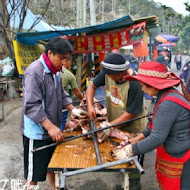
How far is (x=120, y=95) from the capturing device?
9.89 feet

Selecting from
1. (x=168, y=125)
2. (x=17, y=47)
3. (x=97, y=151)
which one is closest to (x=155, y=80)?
(x=168, y=125)

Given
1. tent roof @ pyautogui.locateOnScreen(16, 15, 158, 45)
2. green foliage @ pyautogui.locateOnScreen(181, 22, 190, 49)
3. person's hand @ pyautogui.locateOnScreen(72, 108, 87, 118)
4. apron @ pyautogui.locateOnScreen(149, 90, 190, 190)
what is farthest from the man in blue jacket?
green foliage @ pyautogui.locateOnScreen(181, 22, 190, 49)

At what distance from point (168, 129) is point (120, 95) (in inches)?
46.7

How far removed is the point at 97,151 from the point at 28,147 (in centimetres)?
94

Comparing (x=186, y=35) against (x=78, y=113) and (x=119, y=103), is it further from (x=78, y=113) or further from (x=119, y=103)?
(x=78, y=113)

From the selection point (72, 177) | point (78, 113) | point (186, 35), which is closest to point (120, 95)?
point (78, 113)

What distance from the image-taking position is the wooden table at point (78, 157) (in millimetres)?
1992

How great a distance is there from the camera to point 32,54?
26.4ft

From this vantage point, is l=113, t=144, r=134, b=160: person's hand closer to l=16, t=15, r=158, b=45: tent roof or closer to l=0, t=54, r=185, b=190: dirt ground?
l=0, t=54, r=185, b=190: dirt ground

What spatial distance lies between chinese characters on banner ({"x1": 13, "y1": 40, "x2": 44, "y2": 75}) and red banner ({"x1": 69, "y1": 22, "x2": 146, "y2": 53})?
1.50m

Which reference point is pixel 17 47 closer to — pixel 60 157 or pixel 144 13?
pixel 60 157

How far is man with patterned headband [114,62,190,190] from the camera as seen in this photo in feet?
6.22

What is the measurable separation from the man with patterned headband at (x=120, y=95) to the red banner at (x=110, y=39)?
384 cm

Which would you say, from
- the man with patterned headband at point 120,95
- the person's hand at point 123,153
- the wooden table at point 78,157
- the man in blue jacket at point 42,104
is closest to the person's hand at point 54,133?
the man in blue jacket at point 42,104
